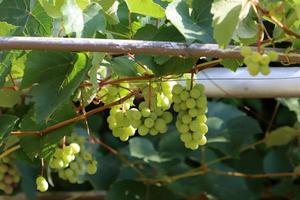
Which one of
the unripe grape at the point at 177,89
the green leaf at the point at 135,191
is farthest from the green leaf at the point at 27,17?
the green leaf at the point at 135,191

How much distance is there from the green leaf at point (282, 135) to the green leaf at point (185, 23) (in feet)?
3.12

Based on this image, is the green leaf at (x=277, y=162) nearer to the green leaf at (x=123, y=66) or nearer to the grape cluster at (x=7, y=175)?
the grape cluster at (x=7, y=175)

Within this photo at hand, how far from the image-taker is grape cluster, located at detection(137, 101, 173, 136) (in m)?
1.20

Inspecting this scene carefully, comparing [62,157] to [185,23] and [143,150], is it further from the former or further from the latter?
[143,150]

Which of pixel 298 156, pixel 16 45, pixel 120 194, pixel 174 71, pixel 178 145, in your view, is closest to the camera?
pixel 16 45

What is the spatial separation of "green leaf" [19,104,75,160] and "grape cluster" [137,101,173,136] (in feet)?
0.52

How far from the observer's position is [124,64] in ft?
4.05

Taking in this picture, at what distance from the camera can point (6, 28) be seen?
1233mm

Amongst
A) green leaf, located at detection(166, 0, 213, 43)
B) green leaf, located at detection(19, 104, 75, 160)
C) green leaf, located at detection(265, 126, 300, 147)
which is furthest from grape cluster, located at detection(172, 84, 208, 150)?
green leaf, located at detection(265, 126, 300, 147)

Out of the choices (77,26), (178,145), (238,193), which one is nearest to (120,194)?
(178,145)

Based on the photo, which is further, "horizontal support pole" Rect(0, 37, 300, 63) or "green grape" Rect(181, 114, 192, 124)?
"green grape" Rect(181, 114, 192, 124)

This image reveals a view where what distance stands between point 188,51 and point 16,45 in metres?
0.21

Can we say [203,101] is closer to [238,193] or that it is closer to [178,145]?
[178,145]

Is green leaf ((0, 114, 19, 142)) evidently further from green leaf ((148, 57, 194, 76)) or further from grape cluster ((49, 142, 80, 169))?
green leaf ((148, 57, 194, 76))
